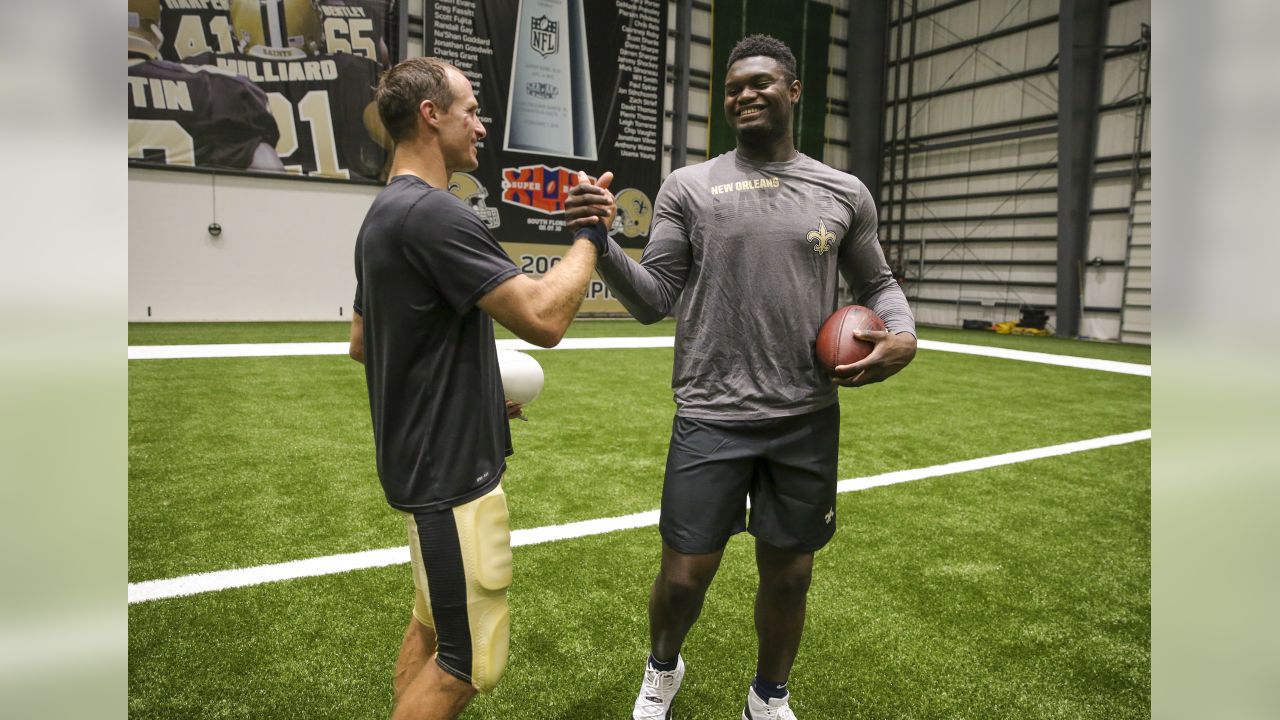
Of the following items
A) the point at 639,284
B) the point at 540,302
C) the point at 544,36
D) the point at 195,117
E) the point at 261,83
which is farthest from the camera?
the point at 544,36

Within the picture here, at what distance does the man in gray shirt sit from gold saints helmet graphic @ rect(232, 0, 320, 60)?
13115 millimetres

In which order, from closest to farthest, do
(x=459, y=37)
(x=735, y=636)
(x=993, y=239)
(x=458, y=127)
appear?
(x=458, y=127) → (x=735, y=636) → (x=459, y=37) → (x=993, y=239)

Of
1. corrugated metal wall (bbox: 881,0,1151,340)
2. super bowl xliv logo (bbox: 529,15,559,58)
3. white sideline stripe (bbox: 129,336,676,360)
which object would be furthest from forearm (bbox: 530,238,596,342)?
corrugated metal wall (bbox: 881,0,1151,340)

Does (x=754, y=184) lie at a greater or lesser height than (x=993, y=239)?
lesser

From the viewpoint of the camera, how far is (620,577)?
3188 mm

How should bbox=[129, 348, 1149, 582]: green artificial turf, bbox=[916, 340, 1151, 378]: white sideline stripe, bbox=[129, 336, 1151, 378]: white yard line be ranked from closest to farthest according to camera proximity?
bbox=[129, 348, 1149, 582]: green artificial turf
bbox=[129, 336, 1151, 378]: white yard line
bbox=[916, 340, 1151, 378]: white sideline stripe

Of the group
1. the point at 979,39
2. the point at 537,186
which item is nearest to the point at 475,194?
the point at 537,186

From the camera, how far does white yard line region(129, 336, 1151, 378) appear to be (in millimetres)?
8641

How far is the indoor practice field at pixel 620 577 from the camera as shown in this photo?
7.83 feet

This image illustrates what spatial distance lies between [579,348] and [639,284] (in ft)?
28.2

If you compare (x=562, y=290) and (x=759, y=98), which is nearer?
(x=562, y=290)

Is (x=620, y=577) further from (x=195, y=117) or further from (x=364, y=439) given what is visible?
(x=195, y=117)

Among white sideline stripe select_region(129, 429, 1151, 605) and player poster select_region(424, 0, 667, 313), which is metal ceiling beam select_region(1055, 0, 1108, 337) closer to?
player poster select_region(424, 0, 667, 313)
